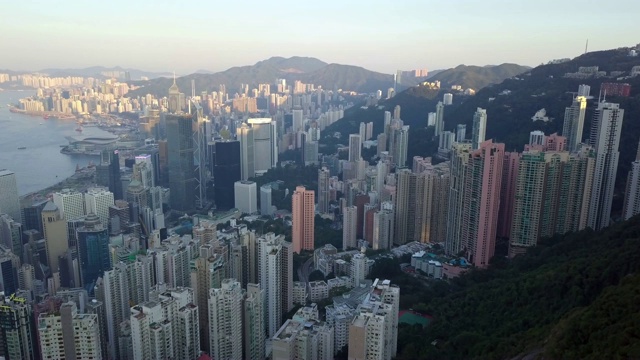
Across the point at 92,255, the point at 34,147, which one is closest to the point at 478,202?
the point at 92,255

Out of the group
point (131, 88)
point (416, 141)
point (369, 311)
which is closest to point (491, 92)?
point (416, 141)

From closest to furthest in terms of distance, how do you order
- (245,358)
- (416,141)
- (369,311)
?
(369,311) < (245,358) < (416,141)

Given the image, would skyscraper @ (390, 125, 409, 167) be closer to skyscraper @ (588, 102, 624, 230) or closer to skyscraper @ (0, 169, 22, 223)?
skyscraper @ (588, 102, 624, 230)

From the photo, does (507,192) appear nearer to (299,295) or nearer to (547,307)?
(547,307)

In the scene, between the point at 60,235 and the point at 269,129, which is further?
the point at 269,129

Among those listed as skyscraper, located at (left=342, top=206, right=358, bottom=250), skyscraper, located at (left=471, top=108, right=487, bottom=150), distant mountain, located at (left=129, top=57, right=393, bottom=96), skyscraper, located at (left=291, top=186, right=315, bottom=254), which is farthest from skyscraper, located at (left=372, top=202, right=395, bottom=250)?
distant mountain, located at (left=129, top=57, right=393, bottom=96)

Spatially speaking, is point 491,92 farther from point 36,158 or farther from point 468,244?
point 36,158
